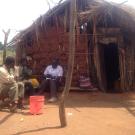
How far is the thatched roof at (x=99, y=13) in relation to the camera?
38.0 ft

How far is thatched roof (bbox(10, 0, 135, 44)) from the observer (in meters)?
11.6

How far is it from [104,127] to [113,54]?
940 centimetres

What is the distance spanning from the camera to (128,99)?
1122 centimetres

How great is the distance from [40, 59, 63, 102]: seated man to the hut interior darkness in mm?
897

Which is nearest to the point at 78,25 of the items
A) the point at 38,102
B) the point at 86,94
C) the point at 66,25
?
the point at 66,25

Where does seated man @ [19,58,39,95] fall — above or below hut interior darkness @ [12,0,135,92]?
below

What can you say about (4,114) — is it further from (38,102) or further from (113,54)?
(113,54)

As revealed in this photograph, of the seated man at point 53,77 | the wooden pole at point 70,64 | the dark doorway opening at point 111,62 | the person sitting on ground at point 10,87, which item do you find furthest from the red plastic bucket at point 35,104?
the dark doorway opening at point 111,62

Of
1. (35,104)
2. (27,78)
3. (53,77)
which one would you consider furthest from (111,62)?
(35,104)

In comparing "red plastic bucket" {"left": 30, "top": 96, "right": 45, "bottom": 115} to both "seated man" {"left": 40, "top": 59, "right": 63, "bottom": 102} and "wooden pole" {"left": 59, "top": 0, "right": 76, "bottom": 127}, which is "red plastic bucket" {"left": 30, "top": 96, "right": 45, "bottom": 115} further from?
"seated man" {"left": 40, "top": 59, "right": 63, "bottom": 102}

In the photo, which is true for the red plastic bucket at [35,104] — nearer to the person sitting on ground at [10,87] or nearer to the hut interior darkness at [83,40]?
the person sitting on ground at [10,87]

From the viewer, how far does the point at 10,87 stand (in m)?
9.23

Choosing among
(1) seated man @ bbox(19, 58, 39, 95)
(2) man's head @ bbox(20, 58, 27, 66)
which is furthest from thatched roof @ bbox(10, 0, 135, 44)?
(1) seated man @ bbox(19, 58, 39, 95)

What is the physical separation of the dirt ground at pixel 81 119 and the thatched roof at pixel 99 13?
8.60ft
